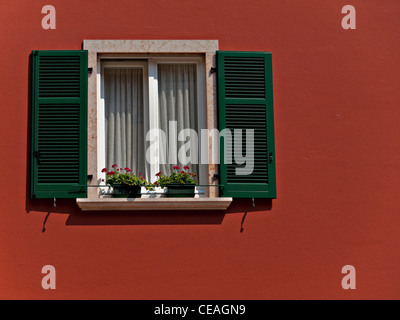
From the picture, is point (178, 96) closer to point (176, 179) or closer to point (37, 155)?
point (176, 179)

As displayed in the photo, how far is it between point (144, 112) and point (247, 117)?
1.06m

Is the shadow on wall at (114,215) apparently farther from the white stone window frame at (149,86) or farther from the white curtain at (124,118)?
the white curtain at (124,118)

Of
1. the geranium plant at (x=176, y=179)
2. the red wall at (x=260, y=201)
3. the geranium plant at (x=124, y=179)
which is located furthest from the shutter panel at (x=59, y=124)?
the geranium plant at (x=176, y=179)

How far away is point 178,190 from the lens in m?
6.99

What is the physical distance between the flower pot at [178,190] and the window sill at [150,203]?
0.52 ft

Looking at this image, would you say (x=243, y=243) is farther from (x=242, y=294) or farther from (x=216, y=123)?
(x=216, y=123)

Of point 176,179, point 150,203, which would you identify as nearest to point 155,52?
point 176,179

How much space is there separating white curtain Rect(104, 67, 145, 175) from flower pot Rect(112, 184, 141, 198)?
403mm

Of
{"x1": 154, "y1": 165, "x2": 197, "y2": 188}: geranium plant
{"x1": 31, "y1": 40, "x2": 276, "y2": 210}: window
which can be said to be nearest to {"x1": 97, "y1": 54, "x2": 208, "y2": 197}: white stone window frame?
{"x1": 31, "y1": 40, "x2": 276, "y2": 210}: window

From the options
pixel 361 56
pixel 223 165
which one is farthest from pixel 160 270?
pixel 361 56

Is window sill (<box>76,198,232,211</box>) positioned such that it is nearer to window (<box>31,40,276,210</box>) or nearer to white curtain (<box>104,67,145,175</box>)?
window (<box>31,40,276,210</box>)

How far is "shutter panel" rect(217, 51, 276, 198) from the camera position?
704 centimetres

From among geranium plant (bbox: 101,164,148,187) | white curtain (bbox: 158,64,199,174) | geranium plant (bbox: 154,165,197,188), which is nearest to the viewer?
geranium plant (bbox: 101,164,148,187)

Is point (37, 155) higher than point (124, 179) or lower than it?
higher
